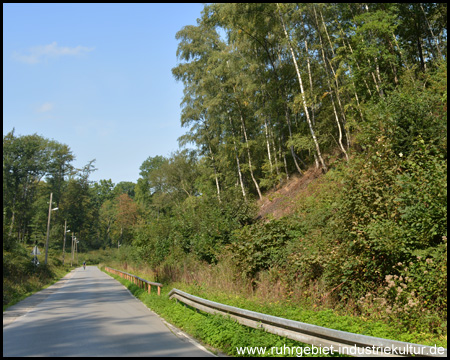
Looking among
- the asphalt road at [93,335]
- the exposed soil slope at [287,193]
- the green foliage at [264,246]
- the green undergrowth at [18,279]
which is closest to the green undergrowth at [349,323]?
the asphalt road at [93,335]

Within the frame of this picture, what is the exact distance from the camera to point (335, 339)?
16.8 feet

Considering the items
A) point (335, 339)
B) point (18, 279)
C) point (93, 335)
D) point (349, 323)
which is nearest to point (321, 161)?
point (349, 323)

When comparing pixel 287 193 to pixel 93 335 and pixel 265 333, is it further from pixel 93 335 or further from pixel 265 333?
pixel 265 333

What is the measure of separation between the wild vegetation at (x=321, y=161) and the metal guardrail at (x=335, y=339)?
7.82 ft

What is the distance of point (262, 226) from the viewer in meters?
14.2

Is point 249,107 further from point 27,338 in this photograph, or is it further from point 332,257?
point 27,338

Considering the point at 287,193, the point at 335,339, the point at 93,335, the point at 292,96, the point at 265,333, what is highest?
the point at 292,96

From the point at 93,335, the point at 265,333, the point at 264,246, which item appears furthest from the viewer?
the point at 264,246

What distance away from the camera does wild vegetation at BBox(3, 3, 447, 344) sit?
7.95 meters

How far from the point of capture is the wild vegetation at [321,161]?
7.95 m

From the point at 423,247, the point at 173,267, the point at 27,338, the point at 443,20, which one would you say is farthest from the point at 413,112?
the point at 443,20

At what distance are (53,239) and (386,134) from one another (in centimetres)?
8577

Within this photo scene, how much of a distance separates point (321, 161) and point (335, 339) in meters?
18.6

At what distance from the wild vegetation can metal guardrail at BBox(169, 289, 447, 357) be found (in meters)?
2.38
